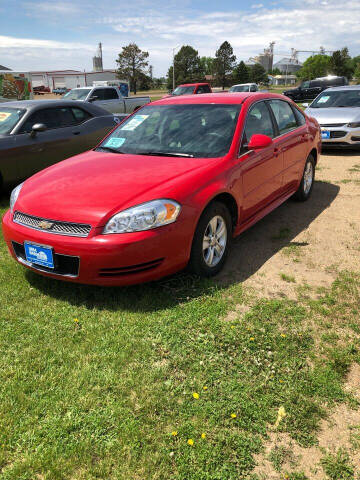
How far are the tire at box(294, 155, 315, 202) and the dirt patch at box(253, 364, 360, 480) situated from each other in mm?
3825

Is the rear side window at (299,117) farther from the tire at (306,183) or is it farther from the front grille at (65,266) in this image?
the front grille at (65,266)

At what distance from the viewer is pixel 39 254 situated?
306 cm

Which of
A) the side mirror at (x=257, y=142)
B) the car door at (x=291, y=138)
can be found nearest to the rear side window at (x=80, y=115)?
the car door at (x=291, y=138)

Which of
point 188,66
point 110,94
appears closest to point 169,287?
point 110,94

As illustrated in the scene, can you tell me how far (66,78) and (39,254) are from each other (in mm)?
56867

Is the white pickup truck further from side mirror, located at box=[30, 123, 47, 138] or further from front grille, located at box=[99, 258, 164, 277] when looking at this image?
front grille, located at box=[99, 258, 164, 277]

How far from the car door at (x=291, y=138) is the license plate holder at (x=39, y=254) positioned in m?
2.84

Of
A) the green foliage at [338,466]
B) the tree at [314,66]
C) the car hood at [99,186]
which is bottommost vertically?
the green foliage at [338,466]

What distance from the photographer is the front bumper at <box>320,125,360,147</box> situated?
9031 millimetres

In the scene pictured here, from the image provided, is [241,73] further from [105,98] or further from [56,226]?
[56,226]

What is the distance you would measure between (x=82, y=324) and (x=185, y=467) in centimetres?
136

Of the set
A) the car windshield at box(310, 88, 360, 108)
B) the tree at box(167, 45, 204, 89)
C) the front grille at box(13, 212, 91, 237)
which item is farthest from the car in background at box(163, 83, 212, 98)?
the tree at box(167, 45, 204, 89)

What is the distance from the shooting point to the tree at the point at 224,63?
7981 centimetres

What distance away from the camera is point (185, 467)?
186 centimetres
